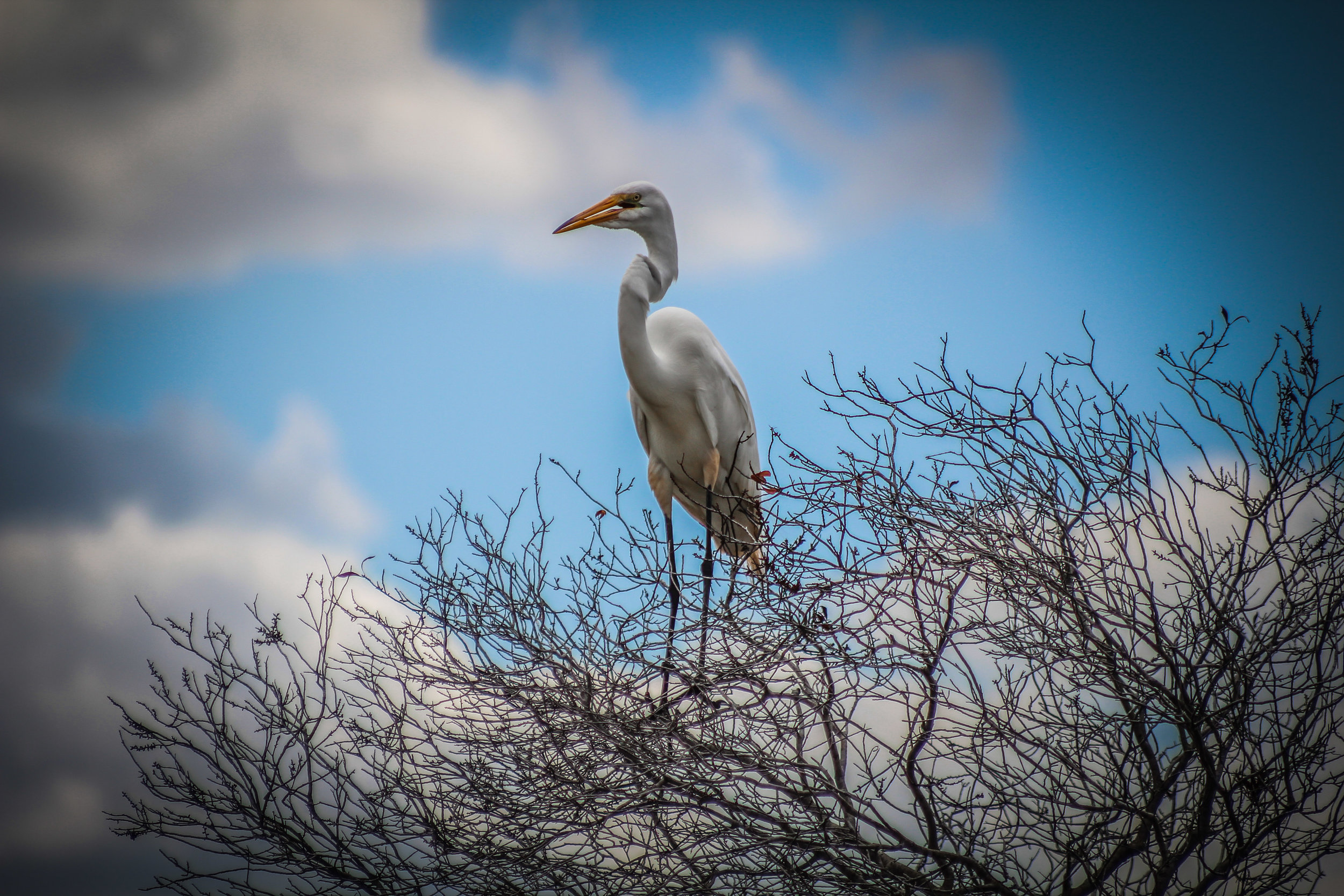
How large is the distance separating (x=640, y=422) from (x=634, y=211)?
0.99 metres

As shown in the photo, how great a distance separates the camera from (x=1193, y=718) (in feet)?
7.06

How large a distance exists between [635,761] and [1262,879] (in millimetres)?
1519

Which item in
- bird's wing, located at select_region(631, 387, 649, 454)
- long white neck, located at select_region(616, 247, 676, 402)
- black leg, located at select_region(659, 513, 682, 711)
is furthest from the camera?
bird's wing, located at select_region(631, 387, 649, 454)

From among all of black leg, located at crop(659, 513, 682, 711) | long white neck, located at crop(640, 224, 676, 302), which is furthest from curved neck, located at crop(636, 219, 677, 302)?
black leg, located at crop(659, 513, 682, 711)

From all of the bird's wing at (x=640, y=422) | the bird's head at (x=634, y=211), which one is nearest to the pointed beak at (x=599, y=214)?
the bird's head at (x=634, y=211)

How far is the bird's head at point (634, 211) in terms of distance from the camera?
3828mm

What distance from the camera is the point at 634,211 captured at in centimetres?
383

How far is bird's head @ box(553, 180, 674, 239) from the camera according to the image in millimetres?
3828

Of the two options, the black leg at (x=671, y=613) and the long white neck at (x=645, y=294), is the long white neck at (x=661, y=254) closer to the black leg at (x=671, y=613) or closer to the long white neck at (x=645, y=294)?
the long white neck at (x=645, y=294)

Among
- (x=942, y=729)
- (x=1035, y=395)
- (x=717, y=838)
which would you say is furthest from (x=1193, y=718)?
(x=717, y=838)

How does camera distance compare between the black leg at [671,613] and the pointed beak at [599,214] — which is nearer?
the black leg at [671,613]

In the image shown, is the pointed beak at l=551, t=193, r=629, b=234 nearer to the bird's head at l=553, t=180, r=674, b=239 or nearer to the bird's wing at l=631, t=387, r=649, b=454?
the bird's head at l=553, t=180, r=674, b=239

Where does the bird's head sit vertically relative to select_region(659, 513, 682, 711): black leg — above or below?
above

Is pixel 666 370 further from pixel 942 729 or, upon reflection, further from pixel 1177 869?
pixel 1177 869
